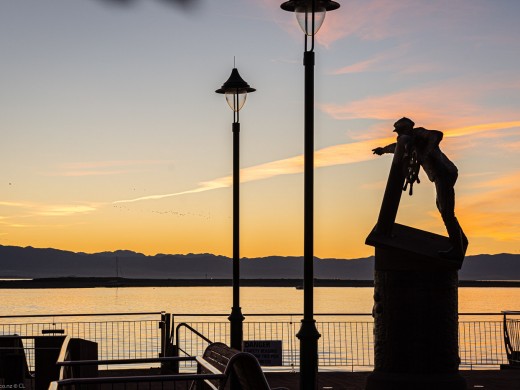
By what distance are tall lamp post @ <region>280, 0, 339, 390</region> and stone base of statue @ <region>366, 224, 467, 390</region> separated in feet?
10.3

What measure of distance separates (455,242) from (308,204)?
393cm

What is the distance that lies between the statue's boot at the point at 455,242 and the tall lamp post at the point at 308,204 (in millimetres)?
3476

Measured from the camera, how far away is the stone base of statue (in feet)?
52.0

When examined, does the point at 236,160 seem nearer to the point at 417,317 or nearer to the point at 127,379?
the point at 417,317

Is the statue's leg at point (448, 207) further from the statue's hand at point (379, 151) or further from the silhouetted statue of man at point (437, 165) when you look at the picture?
the statue's hand at point (379, 151)

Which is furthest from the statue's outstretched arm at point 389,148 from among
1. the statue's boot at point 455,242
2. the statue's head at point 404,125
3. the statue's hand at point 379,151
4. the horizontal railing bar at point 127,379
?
the horizontal railing bar at point 127,379

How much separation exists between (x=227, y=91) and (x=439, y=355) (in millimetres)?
6431

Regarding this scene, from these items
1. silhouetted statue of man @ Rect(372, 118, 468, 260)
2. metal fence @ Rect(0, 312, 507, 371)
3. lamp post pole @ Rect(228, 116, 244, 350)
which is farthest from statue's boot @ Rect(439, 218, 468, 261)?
lamp post pole @ Rect(228, 116, 244, 350)

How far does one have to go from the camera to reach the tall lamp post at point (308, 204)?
12945 millimetres

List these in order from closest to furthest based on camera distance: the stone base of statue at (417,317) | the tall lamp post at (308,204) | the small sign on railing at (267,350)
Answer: the tall lamp post at (308,204), the stone base of statue at (417,317), the small sign on railing at (267,350)

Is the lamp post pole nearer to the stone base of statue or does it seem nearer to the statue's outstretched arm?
the statue's outstretched arm

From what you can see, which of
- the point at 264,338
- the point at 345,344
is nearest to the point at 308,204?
the point at 345,344

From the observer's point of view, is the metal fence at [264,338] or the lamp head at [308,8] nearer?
the lamp head at [308,8]

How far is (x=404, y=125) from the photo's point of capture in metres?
16.6
